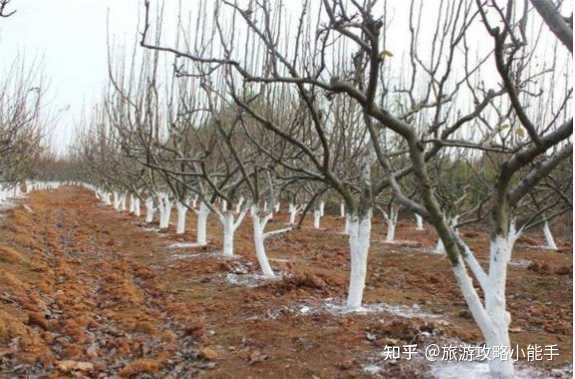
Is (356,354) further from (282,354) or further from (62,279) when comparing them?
(62,279)

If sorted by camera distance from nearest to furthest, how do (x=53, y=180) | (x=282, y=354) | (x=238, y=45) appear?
1. (x=282, y=354)
2. (x=238, y=45)
3. (x=53, y=180)

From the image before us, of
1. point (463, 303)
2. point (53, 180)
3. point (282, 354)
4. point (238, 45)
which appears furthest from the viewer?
point (53, 180)

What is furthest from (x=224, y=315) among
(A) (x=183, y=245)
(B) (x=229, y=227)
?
(A) (x=183, y=245)

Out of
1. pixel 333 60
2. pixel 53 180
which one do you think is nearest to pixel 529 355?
pixel 333 60

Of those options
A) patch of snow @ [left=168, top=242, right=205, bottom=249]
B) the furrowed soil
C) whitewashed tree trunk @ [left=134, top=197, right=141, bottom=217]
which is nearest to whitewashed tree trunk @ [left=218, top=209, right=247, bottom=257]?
the furrowed soil

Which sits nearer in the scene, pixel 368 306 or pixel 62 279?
pixel 368 306

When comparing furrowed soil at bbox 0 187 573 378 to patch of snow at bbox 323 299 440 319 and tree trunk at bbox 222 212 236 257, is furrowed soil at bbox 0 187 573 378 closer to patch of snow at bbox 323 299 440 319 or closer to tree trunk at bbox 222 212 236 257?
patch of snow at bbox 323 299 440 319

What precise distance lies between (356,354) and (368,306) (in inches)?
75.5

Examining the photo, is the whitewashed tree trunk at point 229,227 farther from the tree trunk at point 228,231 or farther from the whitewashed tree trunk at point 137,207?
the whitewashed tree trunk at point 137,207

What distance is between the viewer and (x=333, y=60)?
8.12 m

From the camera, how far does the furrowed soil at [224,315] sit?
15.9 ft

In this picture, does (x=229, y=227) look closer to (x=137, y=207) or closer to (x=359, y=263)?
(x=359, y=263)

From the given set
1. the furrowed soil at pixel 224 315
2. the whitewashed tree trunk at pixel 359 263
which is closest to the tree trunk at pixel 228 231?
the furrowed soil at pixel 224 315

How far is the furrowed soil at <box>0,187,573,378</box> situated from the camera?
15.9ft
